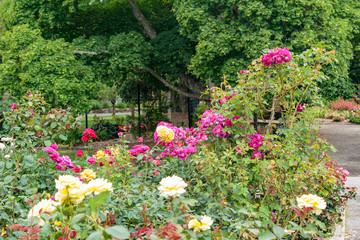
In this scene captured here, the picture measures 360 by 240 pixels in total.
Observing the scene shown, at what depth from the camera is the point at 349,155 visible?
32.2ft

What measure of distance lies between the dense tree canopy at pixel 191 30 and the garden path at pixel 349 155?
1.66 m

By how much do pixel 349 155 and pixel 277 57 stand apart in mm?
7210

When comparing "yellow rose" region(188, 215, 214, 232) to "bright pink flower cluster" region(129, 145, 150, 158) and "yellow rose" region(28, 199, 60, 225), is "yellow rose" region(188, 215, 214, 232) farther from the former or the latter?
"bright pink flower cluster" region(129, 145, 150, 158)

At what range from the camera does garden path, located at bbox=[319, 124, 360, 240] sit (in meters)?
4.41

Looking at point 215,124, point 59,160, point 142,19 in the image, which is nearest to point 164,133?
point 215,124

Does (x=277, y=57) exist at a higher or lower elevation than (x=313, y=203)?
higher

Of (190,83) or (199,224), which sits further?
(190,83)

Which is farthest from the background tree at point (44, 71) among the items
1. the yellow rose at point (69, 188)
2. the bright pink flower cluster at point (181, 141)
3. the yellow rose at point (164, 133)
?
the yellow rose at point (69, 188)

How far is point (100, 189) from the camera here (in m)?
1.58

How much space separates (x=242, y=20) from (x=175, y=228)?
9079 millimetres

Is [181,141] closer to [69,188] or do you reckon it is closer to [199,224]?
[199,224]

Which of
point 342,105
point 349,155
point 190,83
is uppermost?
point 190,83

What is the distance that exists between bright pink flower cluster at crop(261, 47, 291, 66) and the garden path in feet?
6.38

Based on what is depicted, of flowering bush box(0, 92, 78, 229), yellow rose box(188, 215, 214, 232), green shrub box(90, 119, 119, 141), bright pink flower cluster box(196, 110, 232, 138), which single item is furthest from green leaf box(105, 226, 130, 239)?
green shrub box(90, 119, 119, 141)
